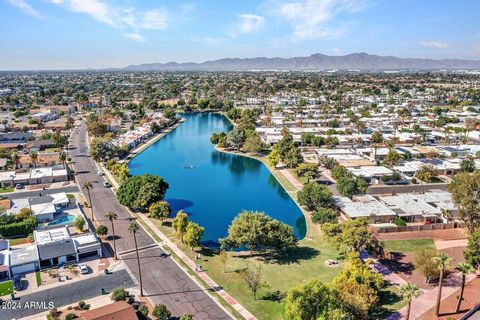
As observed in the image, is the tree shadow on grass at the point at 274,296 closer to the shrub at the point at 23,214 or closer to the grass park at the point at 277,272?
the grass park at the point at 277,272

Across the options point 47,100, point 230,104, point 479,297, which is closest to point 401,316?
point 479,297

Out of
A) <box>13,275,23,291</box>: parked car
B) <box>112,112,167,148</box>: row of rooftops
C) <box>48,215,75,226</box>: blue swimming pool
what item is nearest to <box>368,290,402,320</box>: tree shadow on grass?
<box>13,275,23,291</box>: parked car

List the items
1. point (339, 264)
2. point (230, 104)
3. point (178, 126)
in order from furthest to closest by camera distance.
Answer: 1. point (230, 104)
2. point (178, 126)
3. point (339, 264)

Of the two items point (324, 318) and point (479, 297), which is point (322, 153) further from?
point (324, 318)

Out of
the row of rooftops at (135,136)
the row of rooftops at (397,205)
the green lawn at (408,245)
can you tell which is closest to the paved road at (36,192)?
the row of rooftops at (135,136)

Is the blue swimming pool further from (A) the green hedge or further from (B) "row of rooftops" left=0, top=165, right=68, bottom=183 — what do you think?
(B) "row of rooftops" left=0, top=165, right=68, bottom=183

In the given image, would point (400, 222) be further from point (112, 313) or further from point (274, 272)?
point (112, 313)
